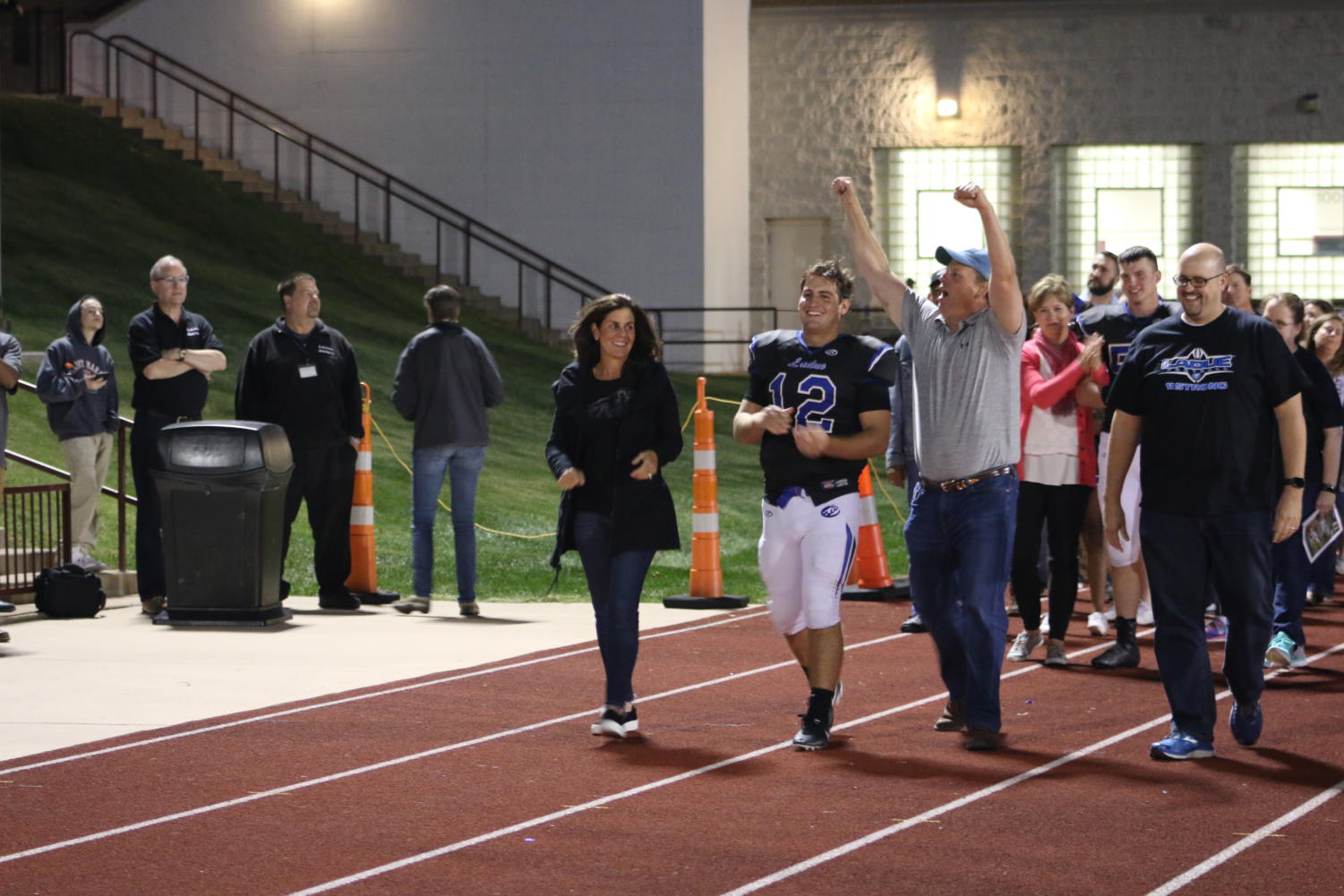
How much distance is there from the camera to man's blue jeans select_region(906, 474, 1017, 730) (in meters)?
7.63

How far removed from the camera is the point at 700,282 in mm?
32781

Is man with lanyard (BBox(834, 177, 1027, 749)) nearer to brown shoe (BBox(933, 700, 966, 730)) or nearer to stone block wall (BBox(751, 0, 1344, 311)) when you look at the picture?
brown shoe (BBox(933, 700, 966, 730))

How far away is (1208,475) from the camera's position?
7.35m

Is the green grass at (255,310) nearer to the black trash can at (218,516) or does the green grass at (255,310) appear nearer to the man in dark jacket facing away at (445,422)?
the man in dark jacket facing away at (445,422)

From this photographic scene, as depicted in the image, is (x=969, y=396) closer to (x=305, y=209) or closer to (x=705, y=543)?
(x=705, y=543)

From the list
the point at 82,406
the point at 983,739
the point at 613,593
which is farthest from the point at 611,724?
the point at 82,406

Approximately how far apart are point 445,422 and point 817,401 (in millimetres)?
4921

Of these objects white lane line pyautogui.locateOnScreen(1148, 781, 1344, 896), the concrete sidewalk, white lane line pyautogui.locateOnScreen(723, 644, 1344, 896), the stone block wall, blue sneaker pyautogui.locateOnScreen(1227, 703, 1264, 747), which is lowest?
the concrete sidewalk

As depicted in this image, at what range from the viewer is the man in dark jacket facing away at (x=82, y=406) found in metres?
13.0

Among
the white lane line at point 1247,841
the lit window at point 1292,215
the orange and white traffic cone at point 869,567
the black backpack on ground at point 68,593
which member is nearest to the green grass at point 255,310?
the orange and white traffic cone at point 869,567

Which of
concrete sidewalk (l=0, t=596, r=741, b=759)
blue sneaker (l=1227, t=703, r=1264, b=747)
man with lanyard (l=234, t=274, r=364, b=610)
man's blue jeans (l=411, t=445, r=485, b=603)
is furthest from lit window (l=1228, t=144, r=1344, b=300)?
blue sneaker (l=1227, t=703, r=1264, b=747)

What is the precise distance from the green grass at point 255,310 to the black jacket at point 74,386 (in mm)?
1713

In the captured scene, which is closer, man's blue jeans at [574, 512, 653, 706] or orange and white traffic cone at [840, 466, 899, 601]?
man's blue jeans at [574, 512, 653, 706]

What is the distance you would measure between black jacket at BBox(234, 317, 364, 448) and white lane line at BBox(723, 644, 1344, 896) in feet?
19.3
